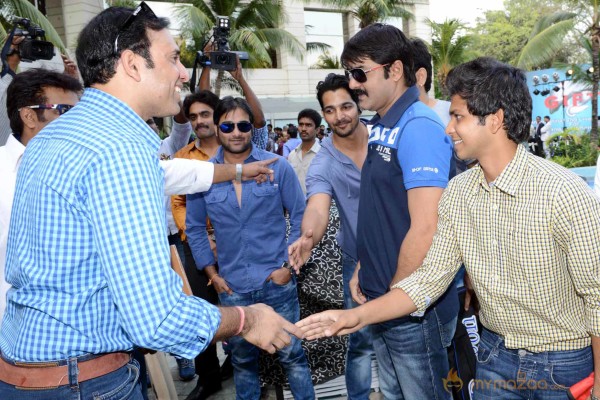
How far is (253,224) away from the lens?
163 inches

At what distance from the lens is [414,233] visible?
8.72ft

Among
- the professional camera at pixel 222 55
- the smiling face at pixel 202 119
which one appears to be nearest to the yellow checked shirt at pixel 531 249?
the smiling face at pixel 202 119

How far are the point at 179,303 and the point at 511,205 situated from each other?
1.37 meters

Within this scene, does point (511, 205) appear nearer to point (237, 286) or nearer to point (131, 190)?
point (131, 190)

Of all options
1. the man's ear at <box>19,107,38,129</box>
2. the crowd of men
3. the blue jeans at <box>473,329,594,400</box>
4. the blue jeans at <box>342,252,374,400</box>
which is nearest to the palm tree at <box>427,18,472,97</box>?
the blue jeans at <box>342,252,374,400</box>

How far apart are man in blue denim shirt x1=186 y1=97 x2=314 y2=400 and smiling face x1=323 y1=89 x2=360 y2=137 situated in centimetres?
51

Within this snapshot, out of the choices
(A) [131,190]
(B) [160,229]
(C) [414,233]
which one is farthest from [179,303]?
(C) [414,233]

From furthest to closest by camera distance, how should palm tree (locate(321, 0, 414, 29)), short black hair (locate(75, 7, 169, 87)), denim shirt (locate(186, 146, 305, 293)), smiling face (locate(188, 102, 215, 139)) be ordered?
palm tree (locate(321, 0, 414, 29))
smiling face (locate(188, 102, 215, 139))
denim shirt (locate(186, 146, 305, 293))
short black hair (locate(75, 7, 169, 87))

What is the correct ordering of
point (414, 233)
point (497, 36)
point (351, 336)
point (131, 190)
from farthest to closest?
point (497, 36), point (351, 336), point (414, 233), point (131, 190)

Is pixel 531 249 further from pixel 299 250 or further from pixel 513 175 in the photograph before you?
Result: pixel 299 250

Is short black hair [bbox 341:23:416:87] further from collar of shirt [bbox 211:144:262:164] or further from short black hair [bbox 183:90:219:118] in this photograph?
short black hair [bbox 183:90:219:118]

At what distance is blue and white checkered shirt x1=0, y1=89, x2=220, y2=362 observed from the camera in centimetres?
171

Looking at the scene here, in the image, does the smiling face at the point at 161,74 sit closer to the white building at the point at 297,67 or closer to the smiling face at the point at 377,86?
the smiling face at the point at 377,86

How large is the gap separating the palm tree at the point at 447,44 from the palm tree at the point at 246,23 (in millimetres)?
8602
